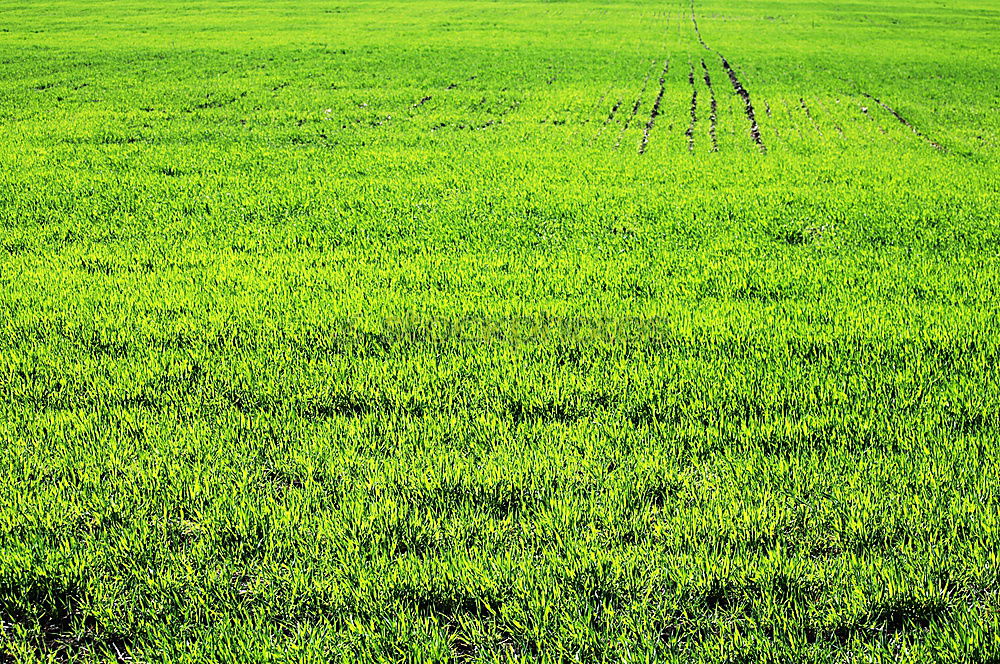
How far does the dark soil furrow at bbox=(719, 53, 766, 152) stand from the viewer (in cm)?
1440

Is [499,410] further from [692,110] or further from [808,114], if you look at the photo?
[808,114]

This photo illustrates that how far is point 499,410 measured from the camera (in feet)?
14.2

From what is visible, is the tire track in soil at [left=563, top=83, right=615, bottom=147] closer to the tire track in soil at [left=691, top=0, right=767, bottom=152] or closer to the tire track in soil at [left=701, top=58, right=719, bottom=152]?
the tire track in soil at [left=701, top=58, right=719, bottom=152]

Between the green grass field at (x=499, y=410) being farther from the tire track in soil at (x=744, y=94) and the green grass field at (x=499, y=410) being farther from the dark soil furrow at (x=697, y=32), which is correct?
the dark soil furrow at (x=697, y=32)

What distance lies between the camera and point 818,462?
12.2 ft

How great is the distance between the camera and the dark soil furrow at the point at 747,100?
14.4 meters

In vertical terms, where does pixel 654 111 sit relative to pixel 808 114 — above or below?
above

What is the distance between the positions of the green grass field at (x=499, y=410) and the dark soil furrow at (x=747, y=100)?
9.02ft

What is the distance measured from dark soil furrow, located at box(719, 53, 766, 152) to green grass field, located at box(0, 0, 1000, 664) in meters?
2.75

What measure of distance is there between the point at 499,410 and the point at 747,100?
17.5 m

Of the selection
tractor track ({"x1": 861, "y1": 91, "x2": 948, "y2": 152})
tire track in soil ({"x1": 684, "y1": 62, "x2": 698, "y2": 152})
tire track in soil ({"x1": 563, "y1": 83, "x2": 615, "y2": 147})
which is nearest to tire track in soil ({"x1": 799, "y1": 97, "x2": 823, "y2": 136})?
tractor track ({"x1": 861, "y1": 91, "x2": 948, "y2": 152})

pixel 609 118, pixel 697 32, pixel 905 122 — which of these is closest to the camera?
pixel 905 122

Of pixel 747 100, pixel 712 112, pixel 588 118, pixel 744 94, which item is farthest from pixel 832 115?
pixel 588 118

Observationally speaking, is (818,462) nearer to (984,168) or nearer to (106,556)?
(106,556)
